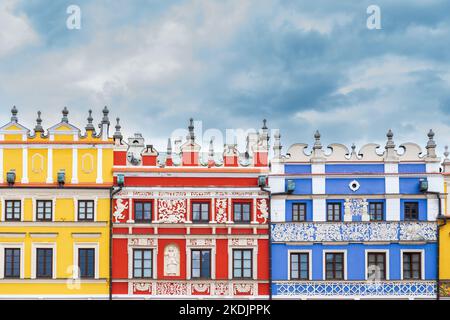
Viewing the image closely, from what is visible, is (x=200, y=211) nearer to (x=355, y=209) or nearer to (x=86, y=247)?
(x=86, y=247)

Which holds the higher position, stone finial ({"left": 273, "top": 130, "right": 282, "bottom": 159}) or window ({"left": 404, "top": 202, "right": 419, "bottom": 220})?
stone finial ({"left": 273, "top": 130, "right": 282, "bottom": 159})

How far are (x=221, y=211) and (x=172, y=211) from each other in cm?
211

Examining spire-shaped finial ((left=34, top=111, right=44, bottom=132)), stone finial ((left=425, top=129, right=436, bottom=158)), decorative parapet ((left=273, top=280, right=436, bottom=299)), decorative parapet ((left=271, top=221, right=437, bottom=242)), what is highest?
spire-shaped finial ((left=34, top=111, right=44, bottom=132))

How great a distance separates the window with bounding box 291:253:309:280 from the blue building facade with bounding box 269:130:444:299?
0.03 metres

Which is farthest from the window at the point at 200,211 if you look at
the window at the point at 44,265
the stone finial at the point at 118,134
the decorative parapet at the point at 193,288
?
the window at the point at 44,265

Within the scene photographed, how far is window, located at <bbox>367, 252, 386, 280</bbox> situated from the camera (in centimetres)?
3059

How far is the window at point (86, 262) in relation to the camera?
30.6 m

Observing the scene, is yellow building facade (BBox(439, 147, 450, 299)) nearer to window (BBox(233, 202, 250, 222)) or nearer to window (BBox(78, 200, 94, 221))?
window (BBox(233, 202, 250, 222))

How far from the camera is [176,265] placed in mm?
30609

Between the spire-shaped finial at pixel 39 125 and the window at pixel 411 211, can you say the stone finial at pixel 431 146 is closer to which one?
the window at pixel 411 211

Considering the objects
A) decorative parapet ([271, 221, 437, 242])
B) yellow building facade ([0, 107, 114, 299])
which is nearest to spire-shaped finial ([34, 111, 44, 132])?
yellow building facade ([0, 107, 114, 299])

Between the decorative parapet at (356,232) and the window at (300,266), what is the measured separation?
2.28ft

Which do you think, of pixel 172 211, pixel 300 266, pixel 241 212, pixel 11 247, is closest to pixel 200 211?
pixel 172 211
